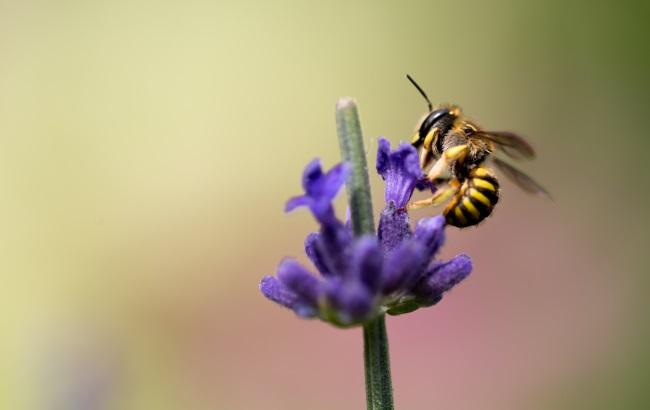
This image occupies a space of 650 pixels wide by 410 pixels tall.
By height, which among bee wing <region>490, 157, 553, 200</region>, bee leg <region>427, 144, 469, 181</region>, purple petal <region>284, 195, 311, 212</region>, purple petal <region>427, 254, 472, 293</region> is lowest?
purple petal <region>427, 254, 472, 293</region>

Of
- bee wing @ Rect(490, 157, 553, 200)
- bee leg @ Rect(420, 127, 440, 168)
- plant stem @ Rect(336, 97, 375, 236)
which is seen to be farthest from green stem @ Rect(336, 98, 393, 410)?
bee wing @ Rect(490, 157, 553, 200)

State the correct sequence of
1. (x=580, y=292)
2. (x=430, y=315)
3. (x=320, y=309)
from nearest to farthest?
1. (x=320, y=309)
2. (x=580, y=292)
3. (x=430, y=315)

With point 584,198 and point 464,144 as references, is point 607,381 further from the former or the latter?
point 464,144

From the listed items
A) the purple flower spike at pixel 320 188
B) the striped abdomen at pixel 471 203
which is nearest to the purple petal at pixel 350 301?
the purple flower spike at pixel 320 188

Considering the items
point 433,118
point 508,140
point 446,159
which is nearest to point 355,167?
point 446,159

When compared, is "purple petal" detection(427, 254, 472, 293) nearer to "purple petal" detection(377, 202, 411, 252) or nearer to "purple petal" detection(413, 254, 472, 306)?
"purple petal" detection(413, 254, 472, 306)

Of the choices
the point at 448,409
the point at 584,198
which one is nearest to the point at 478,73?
the point at 584,198

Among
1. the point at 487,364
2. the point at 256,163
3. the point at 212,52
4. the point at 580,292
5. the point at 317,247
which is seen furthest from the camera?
the point at 212,52
